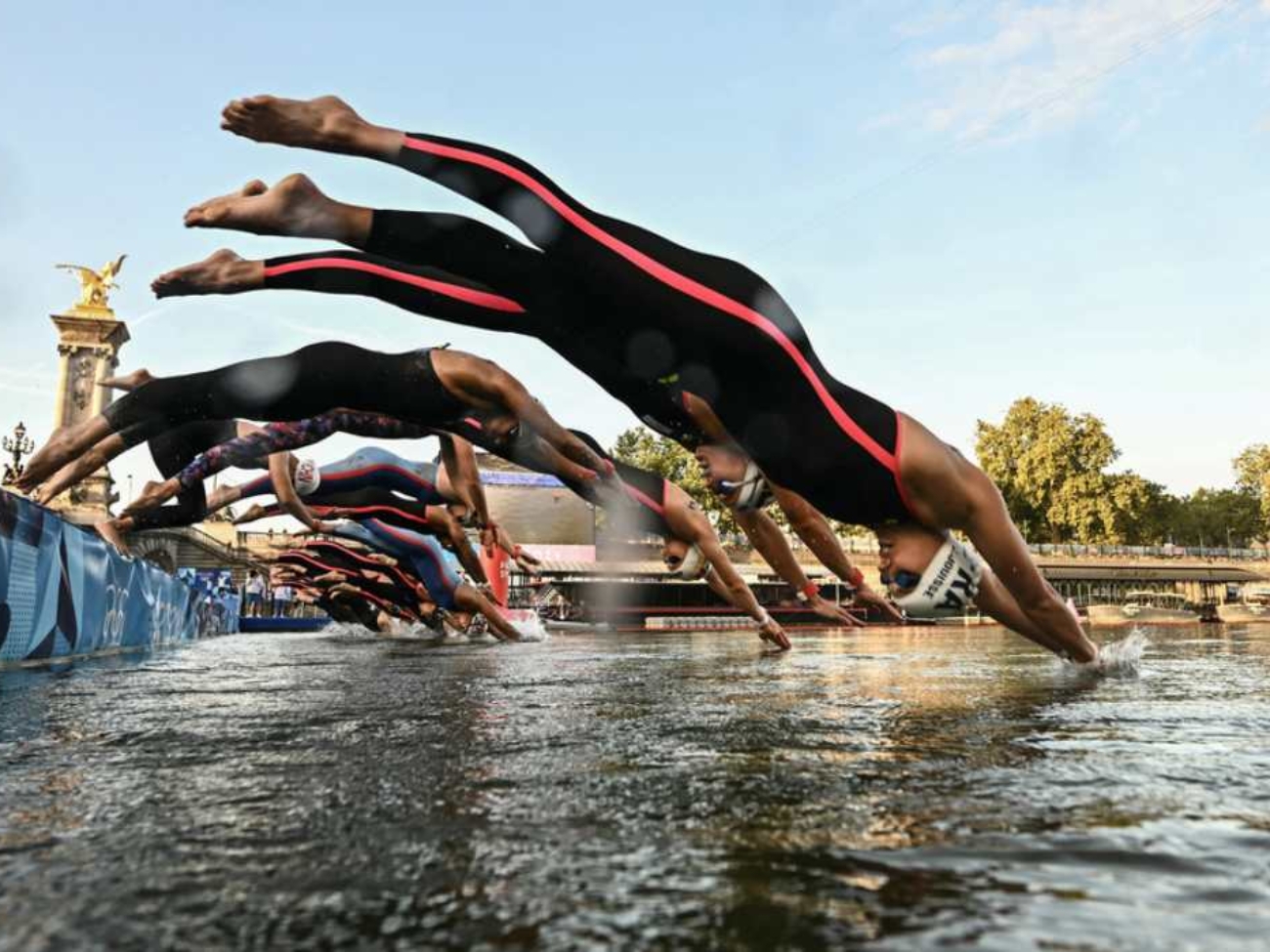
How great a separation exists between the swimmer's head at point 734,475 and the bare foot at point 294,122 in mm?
2325

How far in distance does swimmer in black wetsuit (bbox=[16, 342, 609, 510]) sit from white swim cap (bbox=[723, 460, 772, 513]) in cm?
150

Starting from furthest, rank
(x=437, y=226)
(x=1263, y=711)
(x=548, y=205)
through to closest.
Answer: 1. (x=437, y=226)
2. (x=548, y=205)
3. (x=1263, y=711)

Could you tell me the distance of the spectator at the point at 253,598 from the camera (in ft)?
130

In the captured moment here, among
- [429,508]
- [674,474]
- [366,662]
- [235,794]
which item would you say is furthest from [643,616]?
[235,794]

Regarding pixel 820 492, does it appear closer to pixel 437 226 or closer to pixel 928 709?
pixel 928 709

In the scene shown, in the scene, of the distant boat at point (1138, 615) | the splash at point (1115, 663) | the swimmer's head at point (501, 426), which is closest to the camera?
the splash at point (1115, 663)

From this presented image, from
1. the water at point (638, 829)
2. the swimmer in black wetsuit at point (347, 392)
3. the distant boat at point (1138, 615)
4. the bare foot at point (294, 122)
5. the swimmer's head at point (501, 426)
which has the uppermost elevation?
the bare foot at point (294, 122)

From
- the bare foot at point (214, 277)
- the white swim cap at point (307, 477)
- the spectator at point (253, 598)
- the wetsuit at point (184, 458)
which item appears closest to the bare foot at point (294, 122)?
the bare foot at point (214, 277)

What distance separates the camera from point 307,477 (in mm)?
11594

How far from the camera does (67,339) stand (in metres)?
53.8

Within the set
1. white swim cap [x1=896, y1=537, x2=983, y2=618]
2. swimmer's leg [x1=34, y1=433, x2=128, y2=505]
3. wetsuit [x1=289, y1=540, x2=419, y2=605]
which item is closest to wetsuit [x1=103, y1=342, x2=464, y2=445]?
swimmer's leg [x1=34, y1=433, x2=128, y2=505]

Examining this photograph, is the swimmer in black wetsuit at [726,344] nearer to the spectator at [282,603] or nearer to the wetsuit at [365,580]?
the wetsuit at [365,580]

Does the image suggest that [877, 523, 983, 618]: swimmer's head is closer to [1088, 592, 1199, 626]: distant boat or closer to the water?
the water

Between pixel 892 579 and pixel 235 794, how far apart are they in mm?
3237
